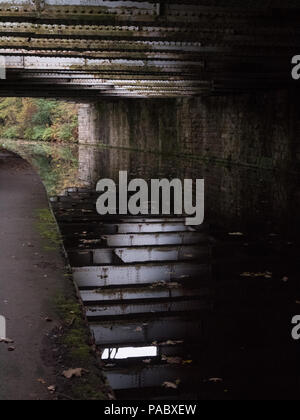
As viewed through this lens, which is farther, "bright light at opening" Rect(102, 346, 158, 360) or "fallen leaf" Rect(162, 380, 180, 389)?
"bright light at opening" Rect(102, 346, 158, 360)

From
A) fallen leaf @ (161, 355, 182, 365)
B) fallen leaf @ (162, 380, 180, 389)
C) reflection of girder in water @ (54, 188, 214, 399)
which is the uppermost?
reflection of girder in water @ (54, 188, 214, 399)

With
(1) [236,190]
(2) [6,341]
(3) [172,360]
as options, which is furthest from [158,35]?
(2) [6,341]

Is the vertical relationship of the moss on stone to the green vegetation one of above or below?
below

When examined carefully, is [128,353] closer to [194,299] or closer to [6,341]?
[6,341]

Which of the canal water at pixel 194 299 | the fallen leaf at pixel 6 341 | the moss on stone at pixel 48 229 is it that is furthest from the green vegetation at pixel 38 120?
the fallen leaf at pixel 6 341

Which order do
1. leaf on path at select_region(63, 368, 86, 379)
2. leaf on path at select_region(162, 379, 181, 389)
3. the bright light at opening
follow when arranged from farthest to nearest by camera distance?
the bright light at opening
leaf on path at select_region(162, 379, 181, 389)
leaf on path at select_region(63, 368, 86, 379)

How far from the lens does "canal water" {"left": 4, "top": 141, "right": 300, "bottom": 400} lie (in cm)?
399

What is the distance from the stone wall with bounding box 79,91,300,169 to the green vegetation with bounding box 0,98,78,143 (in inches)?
571

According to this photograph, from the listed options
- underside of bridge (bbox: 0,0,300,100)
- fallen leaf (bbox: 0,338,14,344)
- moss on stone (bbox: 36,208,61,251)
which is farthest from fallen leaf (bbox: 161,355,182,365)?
underside of bridge (bbox: 0,0,300,100)

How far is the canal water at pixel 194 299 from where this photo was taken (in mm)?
3990

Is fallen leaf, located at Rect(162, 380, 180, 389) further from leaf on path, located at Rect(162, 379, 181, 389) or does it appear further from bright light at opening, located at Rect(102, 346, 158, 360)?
bright light at opening, located at Rect(102, 346, 158, 360)

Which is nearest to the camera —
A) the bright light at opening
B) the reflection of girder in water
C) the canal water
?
the canal water

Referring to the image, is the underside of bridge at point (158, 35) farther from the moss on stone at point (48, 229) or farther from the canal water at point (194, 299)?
the canal water at point (194, 299)
